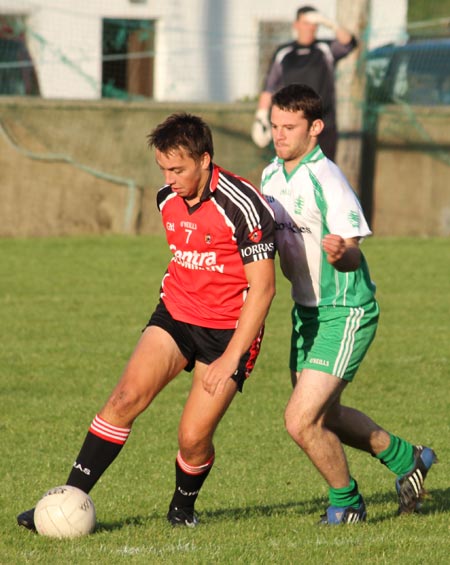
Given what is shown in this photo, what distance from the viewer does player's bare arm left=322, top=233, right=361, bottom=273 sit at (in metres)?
5.18

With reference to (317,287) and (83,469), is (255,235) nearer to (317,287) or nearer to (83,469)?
(317,287)

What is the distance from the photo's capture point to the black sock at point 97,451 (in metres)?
5.45

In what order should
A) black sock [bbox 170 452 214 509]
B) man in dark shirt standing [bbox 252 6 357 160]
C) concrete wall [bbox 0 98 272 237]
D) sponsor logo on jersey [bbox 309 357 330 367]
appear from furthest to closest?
concrete wall [bbox 0 98 272 237], man in dark shirt standing [bbox 252 6 357 160], black sock [bbox 170 452 214 509], sponsor logo on jersey [bbox 309 357 330 367]

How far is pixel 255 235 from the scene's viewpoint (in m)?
5.28

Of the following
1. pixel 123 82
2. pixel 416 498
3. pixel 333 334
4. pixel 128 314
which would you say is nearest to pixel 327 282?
pixel 333 334

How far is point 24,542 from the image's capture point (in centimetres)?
522

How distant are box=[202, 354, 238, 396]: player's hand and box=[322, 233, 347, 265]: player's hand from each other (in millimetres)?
607

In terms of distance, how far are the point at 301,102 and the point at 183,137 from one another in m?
0.67

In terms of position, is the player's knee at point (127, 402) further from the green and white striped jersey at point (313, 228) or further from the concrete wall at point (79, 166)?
the concrete wall at point (79, 166)

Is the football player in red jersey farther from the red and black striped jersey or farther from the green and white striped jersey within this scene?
the green and white striped jersey

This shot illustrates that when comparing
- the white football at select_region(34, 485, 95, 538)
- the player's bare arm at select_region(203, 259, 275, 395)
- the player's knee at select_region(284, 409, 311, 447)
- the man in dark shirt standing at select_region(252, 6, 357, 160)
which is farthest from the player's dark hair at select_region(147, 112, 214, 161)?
the man in dark shirt standing at select_region(252, 6, 357, 160)

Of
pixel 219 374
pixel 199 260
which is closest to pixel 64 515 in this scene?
pixel 219 374

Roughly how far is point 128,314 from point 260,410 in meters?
3.40

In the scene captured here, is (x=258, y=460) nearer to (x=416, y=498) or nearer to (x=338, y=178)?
(x=416, y=498)
